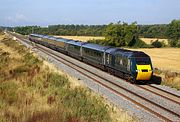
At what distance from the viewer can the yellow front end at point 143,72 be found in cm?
2503

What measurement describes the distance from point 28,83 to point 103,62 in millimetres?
11077

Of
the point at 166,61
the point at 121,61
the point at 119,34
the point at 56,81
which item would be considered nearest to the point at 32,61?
the point at 121,61

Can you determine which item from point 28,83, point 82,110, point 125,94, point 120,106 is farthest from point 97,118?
point 28,83

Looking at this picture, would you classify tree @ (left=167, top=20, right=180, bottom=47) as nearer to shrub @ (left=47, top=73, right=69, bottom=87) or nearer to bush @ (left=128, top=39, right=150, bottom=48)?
bush @ (left=128, top=39, right=150, bottom=48)

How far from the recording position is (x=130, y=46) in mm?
105062

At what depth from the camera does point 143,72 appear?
82.4 feet

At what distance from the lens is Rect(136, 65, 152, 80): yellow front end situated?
25.0 meters

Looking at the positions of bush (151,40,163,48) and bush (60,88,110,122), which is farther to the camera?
bush (151,40,163,48)

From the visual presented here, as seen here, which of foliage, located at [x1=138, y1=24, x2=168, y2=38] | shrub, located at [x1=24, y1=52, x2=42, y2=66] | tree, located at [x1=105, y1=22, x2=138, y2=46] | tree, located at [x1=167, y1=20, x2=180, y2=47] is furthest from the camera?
foliage, located at [x1=138, y1=24, x2=168, y2=38]

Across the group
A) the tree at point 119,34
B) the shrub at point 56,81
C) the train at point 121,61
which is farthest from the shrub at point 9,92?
the tree at point 119,34

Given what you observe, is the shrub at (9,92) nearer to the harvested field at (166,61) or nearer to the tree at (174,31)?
the harvested field at (166,61)

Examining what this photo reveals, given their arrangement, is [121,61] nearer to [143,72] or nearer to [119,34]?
[143,72]

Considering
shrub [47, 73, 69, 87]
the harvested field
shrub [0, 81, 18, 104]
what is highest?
shrub [0, 81, 18, 104]

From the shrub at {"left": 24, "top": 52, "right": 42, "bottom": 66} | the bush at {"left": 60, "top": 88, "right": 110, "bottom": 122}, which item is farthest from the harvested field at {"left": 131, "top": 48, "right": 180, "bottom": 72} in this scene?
the bush at {"left": 60, "top": 88, "right": 110, "bottom": 122}
